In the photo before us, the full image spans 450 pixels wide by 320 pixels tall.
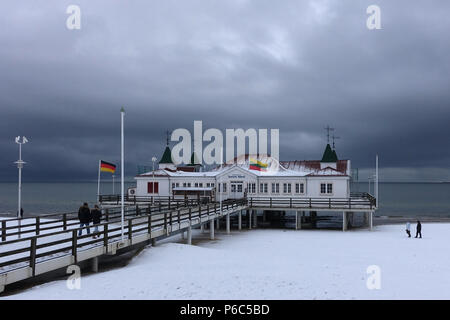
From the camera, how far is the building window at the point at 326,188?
38094mm

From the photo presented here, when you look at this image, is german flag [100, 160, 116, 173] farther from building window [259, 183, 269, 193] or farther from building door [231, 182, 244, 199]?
building window [259, 183, 269, 193]

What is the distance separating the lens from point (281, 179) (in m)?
39.7

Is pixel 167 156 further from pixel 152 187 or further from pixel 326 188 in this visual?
pixel 326 188

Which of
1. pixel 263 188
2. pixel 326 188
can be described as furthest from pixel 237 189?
pixel 326 188

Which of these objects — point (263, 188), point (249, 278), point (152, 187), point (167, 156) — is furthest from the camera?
point (167, 156)

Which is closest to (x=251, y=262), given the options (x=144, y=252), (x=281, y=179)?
(x=144, y=252)

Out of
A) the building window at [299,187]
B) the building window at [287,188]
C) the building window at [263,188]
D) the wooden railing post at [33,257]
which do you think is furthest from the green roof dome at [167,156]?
the wooden railing post at [33,257]

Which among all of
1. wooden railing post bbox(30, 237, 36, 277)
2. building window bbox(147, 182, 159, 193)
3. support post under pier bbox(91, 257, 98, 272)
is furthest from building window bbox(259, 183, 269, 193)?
wooden railing post bbox(30, 237, 36, 277)

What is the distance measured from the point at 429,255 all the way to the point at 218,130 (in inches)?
846

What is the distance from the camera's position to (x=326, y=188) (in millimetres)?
38156

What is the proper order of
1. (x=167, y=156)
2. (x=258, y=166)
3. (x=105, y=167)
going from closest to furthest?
(x=105, y=167)
(x=258, y=166)
(x=167, y=156)

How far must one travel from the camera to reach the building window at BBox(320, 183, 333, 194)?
125 feet

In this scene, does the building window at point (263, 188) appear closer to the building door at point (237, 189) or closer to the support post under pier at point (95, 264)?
the building door at point (237, 189)
